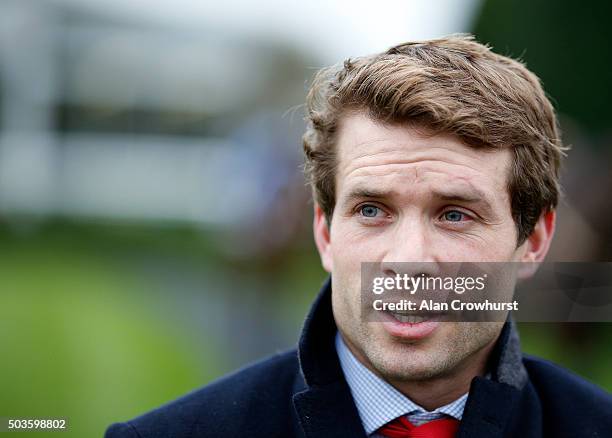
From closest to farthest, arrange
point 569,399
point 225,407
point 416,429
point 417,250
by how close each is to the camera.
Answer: point 417,250 → point 416,429 → point 225,407 → point 569,399

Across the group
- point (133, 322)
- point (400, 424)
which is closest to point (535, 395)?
point (400, 424)

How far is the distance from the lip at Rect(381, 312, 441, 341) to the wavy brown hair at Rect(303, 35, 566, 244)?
1.91 feet

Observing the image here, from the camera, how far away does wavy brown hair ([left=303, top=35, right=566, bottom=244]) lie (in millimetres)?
3426

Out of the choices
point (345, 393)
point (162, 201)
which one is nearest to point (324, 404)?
point (345, 393)

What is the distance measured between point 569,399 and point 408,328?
2.63 ft

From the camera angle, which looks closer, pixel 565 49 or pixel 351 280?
pixel 351 280

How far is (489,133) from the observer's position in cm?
345

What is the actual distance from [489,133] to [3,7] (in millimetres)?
23448

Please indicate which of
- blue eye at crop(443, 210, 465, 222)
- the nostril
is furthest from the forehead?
the nostril

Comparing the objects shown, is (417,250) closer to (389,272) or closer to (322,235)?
(389,272)

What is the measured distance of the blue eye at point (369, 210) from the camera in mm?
3500

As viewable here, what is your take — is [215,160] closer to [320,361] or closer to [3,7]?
[3,7]

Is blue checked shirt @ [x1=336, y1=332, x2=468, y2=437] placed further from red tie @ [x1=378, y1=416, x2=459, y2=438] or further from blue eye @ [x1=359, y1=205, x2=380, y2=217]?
blue eye @ [x1=359, y1=205, x2=380, y2=217]

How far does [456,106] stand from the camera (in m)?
3.42
